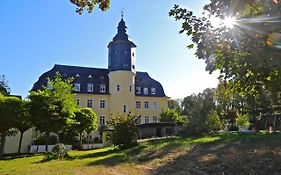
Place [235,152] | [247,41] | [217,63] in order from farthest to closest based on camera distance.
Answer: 1. [235,152]
2. [217,63]
3. [247,41]

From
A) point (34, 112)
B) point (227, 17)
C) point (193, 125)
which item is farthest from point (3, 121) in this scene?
point (227, 17)

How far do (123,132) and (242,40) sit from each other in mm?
17383

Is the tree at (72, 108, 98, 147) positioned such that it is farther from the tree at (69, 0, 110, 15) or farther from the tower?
the tree at (69, 0, 110, 15)

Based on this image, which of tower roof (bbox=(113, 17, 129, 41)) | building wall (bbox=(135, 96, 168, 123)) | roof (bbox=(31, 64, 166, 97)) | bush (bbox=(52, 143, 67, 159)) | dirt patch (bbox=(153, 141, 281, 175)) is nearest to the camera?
dirt patch (bbox=(153, 141, 281, 175))

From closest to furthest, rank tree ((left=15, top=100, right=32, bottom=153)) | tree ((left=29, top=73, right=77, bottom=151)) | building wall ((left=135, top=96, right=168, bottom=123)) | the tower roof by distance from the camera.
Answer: tree ((left=15, top=100, right=32, bottom=153))
tree ((left=29, top=73, right=77, bottom=151))
the tower roof
building wall ((left=135, top=96, right=168, bottom=123))

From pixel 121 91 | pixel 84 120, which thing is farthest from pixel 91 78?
pixel 84 120

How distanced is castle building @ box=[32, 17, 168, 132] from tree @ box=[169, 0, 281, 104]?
41082 mm

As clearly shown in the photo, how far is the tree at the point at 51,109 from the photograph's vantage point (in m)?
26.3

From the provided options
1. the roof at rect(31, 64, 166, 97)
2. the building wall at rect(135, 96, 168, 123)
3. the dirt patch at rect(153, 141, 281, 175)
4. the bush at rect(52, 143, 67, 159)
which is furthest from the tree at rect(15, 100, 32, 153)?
the building wall at rect(135, 96, 168, 123)

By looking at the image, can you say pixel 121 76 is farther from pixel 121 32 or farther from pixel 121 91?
pixel 121 32

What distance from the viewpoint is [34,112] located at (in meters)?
26.7

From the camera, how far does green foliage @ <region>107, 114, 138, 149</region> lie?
2283 cm

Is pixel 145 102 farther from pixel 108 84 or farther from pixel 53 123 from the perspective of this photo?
pixel 53 123

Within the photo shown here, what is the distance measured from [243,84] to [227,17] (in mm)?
2237
